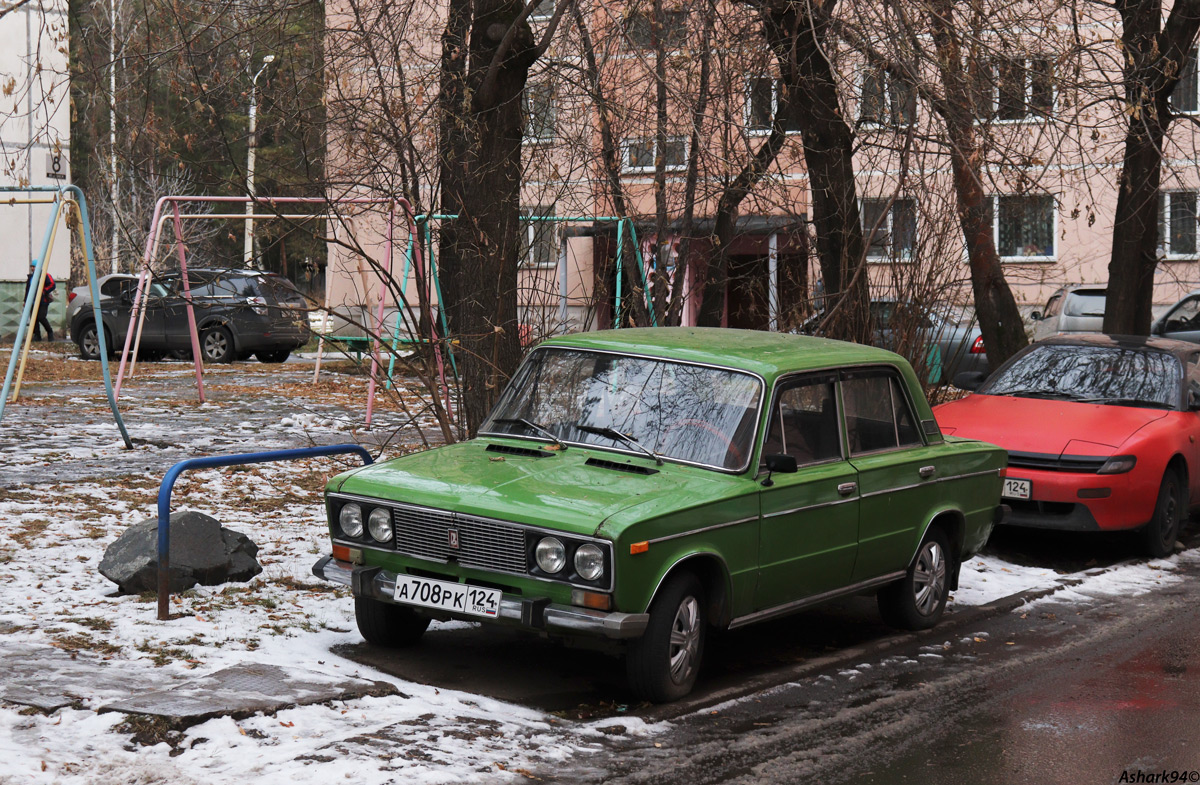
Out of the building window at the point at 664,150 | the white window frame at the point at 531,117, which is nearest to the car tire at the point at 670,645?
the white window frame at the point at 531,117

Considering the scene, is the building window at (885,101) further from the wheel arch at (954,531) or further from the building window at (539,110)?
the wheel arch at (954,531)

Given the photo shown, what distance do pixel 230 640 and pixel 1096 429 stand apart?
661cm

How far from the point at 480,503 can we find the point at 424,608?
1.89ft

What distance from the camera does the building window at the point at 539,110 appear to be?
1198 cm

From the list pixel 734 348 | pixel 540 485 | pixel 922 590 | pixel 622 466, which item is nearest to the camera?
pixel 540 485

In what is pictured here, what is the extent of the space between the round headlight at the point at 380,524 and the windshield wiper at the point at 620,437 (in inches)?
43.9

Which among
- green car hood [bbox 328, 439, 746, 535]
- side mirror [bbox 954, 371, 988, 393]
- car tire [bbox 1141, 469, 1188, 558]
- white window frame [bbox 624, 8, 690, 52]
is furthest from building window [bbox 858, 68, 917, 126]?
green car hood [bbox 328, 439, 746, 535]

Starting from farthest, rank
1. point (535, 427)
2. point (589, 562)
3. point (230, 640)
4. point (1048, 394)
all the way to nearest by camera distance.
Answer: point (1048, 394)
point (535, 427)
point (230, 640)
point (589, 562)

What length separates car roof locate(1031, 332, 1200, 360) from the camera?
11.3 metres

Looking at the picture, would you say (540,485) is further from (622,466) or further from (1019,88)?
(1019,88)

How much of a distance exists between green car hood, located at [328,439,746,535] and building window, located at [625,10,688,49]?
6.04 metres

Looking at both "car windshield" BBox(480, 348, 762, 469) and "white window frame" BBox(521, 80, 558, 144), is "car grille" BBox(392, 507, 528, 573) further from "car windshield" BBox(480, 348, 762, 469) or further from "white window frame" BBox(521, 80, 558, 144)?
"white window frame" BBox(521, 80, 558, 144)

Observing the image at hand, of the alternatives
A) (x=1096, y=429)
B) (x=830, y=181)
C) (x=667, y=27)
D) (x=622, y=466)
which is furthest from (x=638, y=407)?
(x=830, y=181)

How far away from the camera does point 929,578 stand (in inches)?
310
